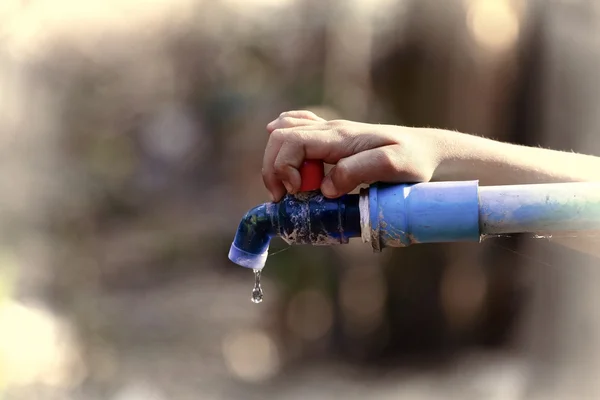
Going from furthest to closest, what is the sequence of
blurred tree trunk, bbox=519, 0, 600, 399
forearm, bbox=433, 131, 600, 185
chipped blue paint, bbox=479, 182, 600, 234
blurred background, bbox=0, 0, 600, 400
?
blurred background, bbox=0, 0, 600, 400 → blurred tree trunk, bbox=519, 0, 600, 399 → forearm, bbox=433, 131, 600, 185 → chipped blue paint, bbox=479, 182, 600, 234

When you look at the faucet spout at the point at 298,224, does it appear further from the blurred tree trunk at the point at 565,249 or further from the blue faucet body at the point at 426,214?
the blurred tree trunk at the point at 565,249

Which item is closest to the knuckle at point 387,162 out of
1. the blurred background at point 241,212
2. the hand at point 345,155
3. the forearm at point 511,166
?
the hand at point 345,155

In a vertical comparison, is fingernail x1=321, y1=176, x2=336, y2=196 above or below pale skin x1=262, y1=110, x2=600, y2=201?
below

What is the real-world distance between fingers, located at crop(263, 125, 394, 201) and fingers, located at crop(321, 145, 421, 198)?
1.6 inches

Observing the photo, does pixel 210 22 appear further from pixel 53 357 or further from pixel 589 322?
pixel 589 322

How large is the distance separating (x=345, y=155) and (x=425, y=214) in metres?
0.19

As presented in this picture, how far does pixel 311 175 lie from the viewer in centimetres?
99

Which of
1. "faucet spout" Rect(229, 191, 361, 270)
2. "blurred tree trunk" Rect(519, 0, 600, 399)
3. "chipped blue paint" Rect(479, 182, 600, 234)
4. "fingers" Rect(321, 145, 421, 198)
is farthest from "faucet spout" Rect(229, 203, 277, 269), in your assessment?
"blurred tree trunk" Rect(519, 0, 600, 399)

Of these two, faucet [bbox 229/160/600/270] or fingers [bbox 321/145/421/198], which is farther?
fingers [bbox 321/145/421/198]

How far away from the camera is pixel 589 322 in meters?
2.97

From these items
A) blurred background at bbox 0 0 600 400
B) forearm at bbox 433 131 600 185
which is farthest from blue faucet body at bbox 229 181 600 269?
blurred background at bbox 0 0 600 400

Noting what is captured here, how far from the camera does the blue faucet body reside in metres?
0.81

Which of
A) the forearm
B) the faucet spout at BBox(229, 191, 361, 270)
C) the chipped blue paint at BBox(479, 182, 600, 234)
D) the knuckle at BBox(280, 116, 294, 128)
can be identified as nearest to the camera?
the chipped blue paint at BBox(479, 182, 600, 234)

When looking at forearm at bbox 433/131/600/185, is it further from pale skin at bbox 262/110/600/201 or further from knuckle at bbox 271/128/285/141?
knuckle at bbox 271/128/285/141
